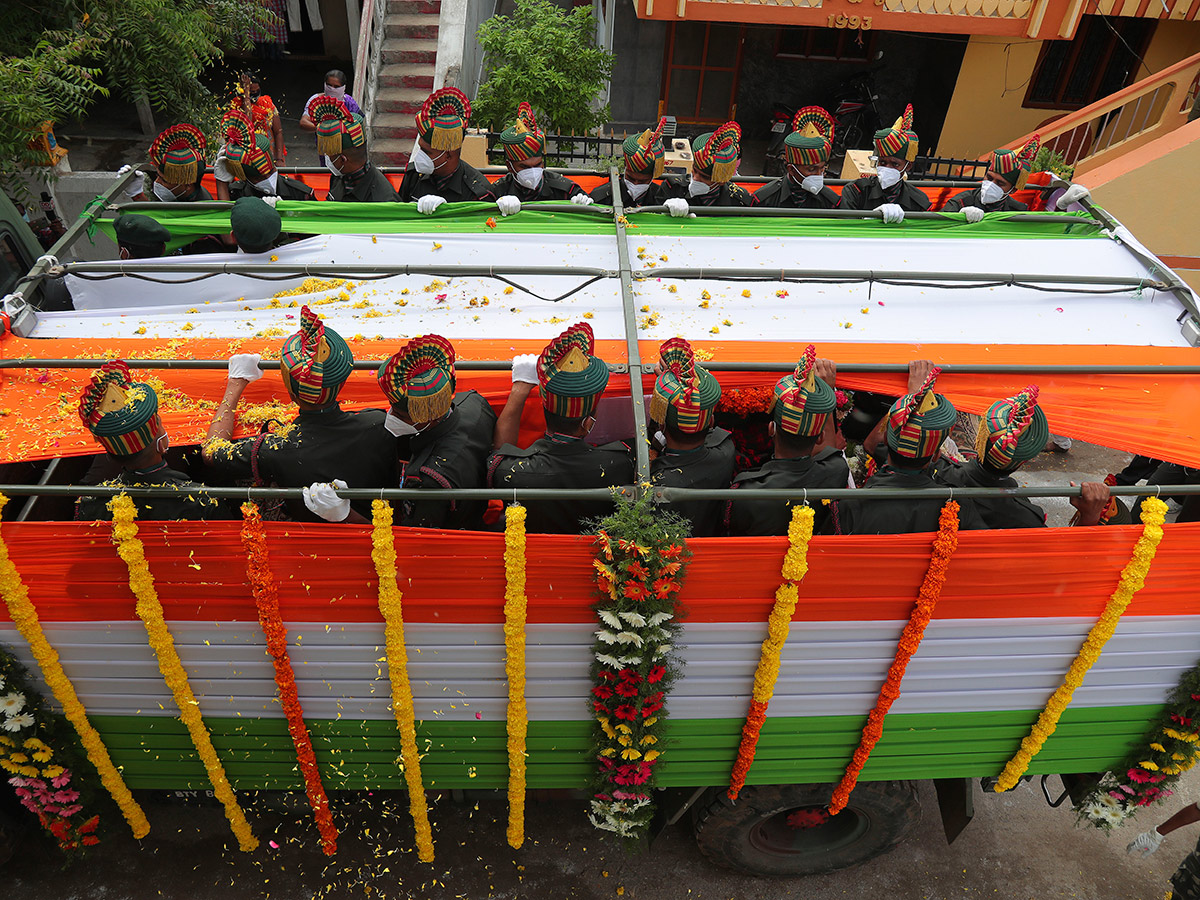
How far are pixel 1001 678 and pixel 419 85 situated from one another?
10641mm

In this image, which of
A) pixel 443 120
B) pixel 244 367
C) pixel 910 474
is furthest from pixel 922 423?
pixel 443 120

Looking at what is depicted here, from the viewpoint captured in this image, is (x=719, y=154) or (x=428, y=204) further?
(x=719, y=154)

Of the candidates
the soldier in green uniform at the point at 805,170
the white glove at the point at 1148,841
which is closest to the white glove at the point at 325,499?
the soldier in green uniform at the point at 805,170

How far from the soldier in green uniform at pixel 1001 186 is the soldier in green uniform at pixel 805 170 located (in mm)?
981

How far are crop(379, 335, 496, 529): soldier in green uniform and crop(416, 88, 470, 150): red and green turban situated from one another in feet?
9.83

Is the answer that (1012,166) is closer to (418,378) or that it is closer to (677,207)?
(677,207)

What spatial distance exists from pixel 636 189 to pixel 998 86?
30.3ft

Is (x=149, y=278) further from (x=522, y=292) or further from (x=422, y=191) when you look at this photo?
(x=422, y=191)

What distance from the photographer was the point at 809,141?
Result: 6.59 metres

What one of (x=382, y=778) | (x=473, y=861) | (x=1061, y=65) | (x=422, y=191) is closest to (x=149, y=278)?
(x=422, y=191)

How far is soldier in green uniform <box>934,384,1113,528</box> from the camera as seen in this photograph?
369 cm

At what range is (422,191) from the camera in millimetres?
6613

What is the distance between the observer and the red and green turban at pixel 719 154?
20.2 ft

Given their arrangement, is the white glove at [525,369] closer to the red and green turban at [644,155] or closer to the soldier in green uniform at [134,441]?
the soldier in green uniform at [134,441]
